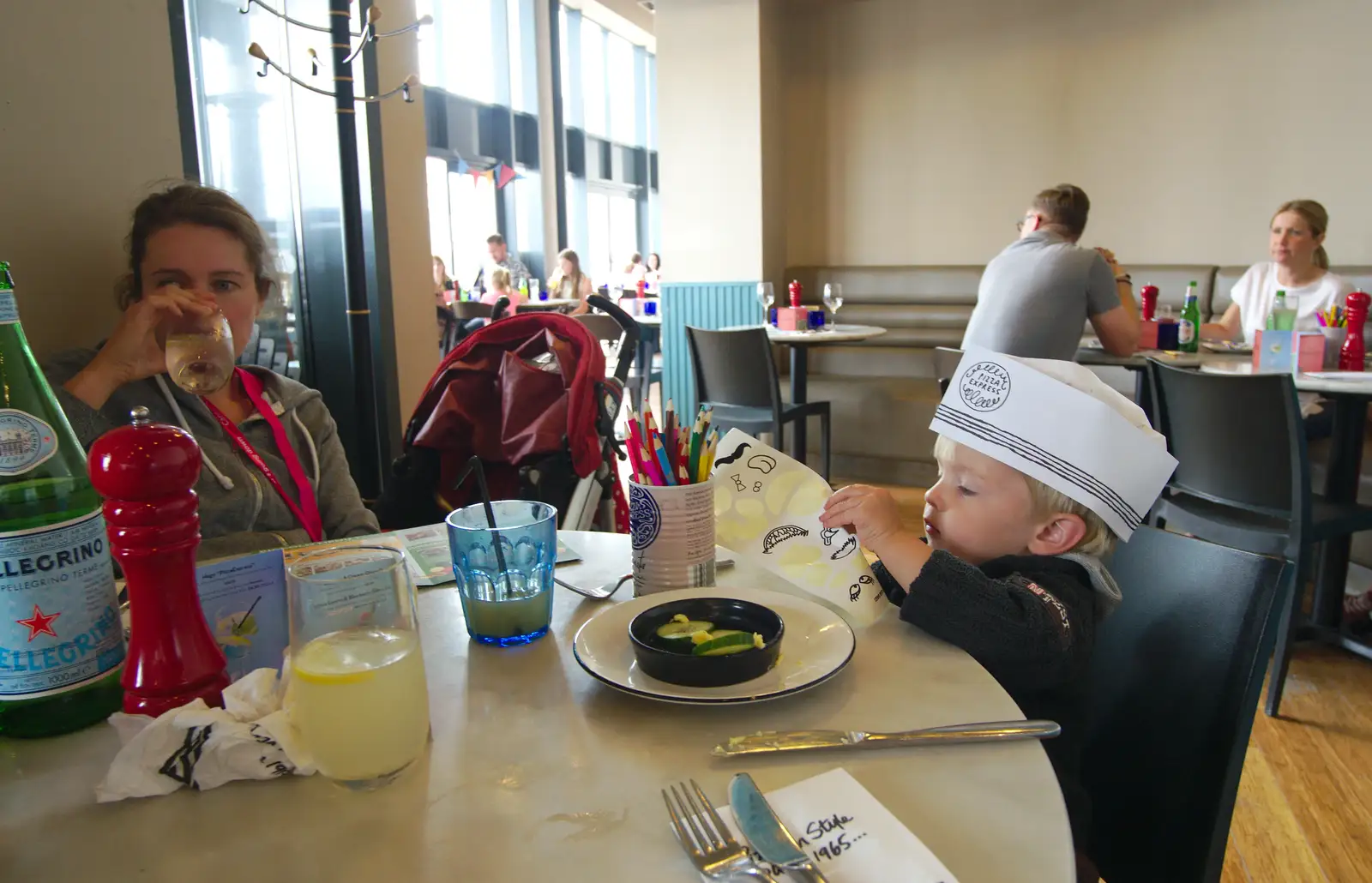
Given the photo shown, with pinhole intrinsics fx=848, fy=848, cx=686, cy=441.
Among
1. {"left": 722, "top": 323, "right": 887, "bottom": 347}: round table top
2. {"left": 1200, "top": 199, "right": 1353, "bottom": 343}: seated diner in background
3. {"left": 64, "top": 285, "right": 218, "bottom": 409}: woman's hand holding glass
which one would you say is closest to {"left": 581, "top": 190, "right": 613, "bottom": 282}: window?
{"left": 722, "top": 323, "right": 887, "bottom": 347}: round table top

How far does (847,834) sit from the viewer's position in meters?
0.58

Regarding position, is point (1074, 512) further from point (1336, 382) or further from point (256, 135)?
point (256, 135)

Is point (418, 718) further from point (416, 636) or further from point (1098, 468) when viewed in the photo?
point (1098, 468)

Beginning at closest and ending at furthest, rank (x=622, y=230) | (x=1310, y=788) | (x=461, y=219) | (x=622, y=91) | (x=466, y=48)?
(x=1310, y=788) < (x=466, y=48) < (x=461, y=219) < (x=622, y=91) < (x=622, y=230)

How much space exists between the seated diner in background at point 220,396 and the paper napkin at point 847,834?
0.88 metres

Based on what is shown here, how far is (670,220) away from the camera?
5.86 m

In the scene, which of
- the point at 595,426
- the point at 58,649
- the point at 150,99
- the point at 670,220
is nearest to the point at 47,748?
the point at 58,649

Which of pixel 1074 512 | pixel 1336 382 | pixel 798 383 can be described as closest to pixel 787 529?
pixel 1074 512

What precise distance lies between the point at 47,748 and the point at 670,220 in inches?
215

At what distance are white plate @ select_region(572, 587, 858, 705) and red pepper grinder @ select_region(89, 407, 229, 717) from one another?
33 cm

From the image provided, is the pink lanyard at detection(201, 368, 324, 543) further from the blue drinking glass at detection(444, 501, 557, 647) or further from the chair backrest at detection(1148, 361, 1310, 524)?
the chair backrest at detection(1148, 361, 1310, 524)

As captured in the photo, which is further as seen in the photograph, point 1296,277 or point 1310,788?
point 1296,277

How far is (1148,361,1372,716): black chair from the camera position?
215 cm

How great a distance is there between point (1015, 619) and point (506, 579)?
1.77ft
